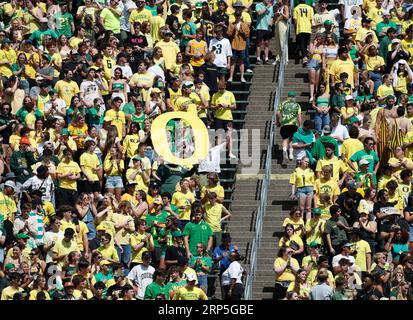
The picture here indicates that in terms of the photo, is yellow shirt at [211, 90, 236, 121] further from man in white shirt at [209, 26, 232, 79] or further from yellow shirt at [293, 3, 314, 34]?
yellow shirt at [293, 3, 314, 34]

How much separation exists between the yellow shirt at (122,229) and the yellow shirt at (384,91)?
21.8ft

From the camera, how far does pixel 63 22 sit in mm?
42156

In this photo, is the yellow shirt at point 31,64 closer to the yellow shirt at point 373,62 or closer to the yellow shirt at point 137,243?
the yellow shirt at point 137,243

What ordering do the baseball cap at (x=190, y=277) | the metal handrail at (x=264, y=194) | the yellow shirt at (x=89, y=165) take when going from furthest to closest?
the yellow shirt at (x=89, y=165) → the metal handrail at (x=264, y=194) → the baseball cap at (x=190, y=277)

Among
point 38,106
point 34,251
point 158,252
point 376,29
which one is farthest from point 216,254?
point 376,29

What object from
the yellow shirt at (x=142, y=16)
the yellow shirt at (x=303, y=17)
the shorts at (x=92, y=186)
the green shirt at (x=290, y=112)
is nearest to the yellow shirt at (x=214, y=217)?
the shorts at (x=92, y=186)

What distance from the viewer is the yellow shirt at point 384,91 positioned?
3866 cm

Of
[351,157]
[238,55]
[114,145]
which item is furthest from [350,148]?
[238,55]

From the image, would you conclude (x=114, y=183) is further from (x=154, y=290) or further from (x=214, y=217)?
(x=154, y=290)

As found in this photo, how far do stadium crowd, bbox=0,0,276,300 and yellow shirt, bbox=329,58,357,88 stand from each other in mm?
2335

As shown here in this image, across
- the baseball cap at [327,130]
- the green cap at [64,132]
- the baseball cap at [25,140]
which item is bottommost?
the baseball cap at [25,140]

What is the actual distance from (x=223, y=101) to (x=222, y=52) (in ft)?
6.55

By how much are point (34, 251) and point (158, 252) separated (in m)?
2.61

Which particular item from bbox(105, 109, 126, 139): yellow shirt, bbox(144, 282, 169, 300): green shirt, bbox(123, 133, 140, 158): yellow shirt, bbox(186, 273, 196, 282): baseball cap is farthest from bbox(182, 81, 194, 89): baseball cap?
bbox(144, 282, 169, 300): green shirt
